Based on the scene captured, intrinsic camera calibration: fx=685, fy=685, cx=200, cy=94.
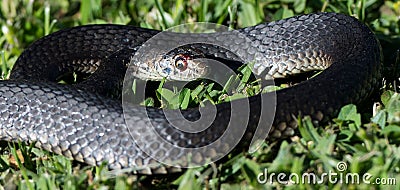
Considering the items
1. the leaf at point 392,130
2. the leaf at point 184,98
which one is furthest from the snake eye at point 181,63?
the leaf at point 392,130

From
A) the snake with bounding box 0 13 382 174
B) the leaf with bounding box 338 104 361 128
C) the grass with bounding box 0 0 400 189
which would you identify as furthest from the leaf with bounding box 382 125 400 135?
the snake with bounding box 0 13 382 174

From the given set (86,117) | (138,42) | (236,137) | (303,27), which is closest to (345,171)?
(236,137)

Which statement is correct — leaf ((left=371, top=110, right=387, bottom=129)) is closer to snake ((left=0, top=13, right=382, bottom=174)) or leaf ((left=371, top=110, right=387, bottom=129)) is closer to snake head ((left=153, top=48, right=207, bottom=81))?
snake ((left=0, top=13, right=382, bottom=174))

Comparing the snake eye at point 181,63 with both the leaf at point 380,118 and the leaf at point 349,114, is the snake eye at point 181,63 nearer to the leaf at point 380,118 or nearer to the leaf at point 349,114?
the leaf at point 349,114

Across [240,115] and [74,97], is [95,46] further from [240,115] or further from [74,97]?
[240,115]

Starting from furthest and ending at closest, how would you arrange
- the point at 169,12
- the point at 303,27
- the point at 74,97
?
the point at 169,12
the point at 303,27
the point at 74,97

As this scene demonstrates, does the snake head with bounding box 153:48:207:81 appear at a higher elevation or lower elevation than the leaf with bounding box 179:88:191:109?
higher
